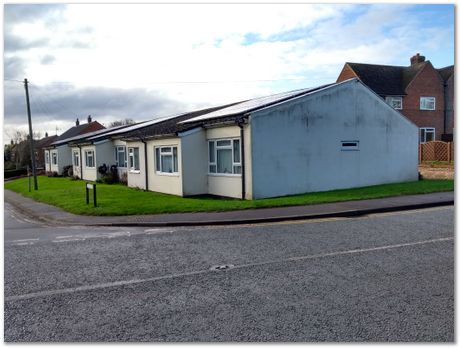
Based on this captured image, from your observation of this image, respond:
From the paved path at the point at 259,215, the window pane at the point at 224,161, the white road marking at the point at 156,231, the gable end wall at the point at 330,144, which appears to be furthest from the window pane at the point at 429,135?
the white road marking at the point at 156,231

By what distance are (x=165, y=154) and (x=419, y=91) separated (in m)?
26.7

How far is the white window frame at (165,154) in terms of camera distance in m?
17.9

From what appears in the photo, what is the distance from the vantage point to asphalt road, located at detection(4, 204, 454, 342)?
4.24 metres

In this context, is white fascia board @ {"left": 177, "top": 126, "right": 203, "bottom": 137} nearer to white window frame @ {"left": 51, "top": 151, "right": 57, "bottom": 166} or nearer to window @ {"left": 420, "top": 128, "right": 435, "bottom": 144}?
window @ {"left": 420, "top": 128, "right": 435, "bottom": 144}

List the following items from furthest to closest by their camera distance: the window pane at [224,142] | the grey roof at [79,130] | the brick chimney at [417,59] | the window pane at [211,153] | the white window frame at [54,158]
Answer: the grey roof at [79,130] → the white window frame at [54,158] → the brick chimney at [417,59] → the window pane at [211,153] → the window pane at [224,142]

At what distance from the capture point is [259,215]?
38.5ft

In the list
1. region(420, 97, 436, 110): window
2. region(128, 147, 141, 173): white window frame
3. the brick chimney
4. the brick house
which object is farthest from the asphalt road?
the brick chimney

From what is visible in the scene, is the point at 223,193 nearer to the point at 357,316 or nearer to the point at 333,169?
the point at 333,169

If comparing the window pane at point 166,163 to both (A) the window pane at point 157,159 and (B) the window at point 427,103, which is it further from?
(B) the window at point 427,103

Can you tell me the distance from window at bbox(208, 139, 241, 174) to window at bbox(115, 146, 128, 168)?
11105mm

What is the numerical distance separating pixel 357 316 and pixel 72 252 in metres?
5.55

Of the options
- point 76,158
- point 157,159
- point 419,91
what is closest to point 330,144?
point 157,159

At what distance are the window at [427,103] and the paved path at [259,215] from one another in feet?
83.5

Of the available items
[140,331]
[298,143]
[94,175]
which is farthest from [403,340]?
[94,175]
